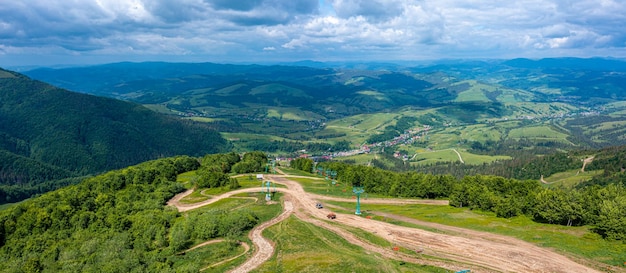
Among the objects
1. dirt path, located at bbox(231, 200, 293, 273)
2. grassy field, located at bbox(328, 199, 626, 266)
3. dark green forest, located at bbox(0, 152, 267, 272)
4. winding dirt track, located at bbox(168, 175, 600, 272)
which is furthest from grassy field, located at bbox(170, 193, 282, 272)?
grassy field, located at bbox(328, 199, 626, 266)

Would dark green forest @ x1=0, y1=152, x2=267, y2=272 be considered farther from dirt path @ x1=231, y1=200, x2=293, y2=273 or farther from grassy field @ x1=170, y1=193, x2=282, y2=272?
dirt path @ x1=231, y1=200, x2=293, y2=273

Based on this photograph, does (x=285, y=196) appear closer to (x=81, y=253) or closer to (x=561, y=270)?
(x=81, y=253)

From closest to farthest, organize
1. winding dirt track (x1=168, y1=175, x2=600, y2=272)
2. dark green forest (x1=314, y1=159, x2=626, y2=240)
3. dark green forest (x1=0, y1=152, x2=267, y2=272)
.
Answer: winding dirt track (x1=168, y1=175, x2=600, y2=272)
dark green forest (x1=0, y1=152, x2=267, y2=272)
dark green forest (x1=314, y1=159, x2=626, y2=240)

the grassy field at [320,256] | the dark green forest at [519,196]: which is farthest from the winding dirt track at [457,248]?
the dark green forest at [519,196]

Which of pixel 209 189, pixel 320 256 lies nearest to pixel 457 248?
pixel 320 256

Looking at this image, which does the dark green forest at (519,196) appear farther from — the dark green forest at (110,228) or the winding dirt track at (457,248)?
the dark green forest at (110,228)

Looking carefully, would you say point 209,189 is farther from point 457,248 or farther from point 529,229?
point 529,229
